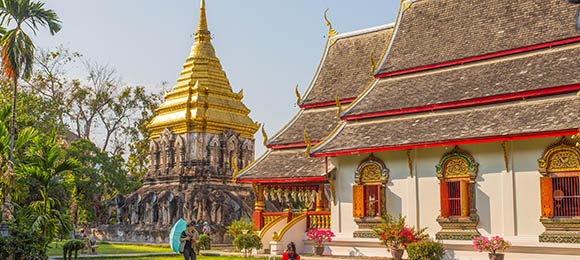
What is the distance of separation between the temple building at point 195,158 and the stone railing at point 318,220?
36.9 feet

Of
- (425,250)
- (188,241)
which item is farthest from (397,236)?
(188,241)

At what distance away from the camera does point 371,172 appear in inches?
701

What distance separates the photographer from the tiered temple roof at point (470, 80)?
50.7 feet

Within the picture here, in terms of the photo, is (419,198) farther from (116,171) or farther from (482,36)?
(116,171)

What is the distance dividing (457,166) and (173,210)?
724 inches

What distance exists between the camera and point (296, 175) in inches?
768

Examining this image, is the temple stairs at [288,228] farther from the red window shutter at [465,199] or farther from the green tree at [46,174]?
the green tree at [46,174]

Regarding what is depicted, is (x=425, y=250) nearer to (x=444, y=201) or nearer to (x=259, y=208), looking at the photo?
(x=444, y=201)

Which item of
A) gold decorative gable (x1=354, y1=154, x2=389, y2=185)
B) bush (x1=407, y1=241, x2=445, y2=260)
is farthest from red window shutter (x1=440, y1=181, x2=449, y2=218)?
gold decorative gable (x1=354, y1=154, x2=389, y2=185)

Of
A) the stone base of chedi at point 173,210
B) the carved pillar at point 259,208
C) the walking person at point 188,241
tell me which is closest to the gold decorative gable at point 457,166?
the walking person at point 188,241

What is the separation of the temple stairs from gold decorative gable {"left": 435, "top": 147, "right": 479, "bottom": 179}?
4.06 meters

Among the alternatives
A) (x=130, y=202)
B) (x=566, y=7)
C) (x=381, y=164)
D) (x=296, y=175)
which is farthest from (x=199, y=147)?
(x=566, y=7)

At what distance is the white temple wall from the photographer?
1502cm

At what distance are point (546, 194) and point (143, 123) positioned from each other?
36062 millimetres
